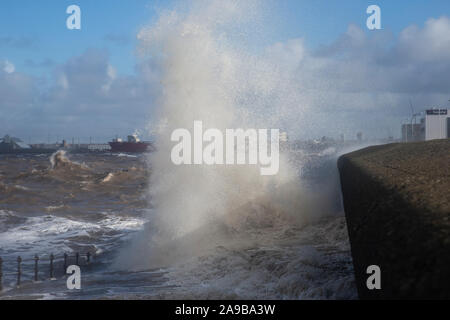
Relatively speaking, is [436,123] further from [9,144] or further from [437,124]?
[9,144]

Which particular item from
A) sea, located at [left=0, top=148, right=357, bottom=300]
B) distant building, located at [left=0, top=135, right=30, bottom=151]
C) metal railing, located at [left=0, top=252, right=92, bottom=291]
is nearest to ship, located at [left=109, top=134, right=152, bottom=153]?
distant building, located at [left=0, top=135, right=30, bottom=151]

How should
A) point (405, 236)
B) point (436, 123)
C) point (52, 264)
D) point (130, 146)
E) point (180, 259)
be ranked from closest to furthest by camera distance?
point (405, 236)
point (52, 264)
point (180, 259)
point (436, 123)
point (130, 146)

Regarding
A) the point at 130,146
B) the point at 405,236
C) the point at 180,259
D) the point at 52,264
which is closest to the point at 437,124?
the point at 180,259

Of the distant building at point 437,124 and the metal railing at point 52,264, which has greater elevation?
the distant building at point 437,124

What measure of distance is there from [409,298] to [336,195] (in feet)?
55.1

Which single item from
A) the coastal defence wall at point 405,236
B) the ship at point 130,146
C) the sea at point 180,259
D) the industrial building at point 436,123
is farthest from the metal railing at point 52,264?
the ship at point 130,146

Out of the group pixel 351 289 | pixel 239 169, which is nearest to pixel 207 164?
pixel 239 169

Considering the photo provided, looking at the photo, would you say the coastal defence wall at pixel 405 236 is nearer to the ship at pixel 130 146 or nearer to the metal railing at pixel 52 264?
the metal railing at pixel 52 264

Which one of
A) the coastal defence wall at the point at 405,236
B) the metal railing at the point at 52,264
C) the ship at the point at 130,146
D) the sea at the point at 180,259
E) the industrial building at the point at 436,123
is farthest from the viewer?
the ship at the point at 130,146

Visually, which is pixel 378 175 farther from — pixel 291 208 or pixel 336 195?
pixel 336 195

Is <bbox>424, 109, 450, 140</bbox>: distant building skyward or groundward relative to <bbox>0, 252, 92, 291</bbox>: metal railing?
skyward

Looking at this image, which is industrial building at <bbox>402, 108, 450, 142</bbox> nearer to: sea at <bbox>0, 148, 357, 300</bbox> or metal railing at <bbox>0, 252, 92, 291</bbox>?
sea at <bbox>0, 148, 357, 300</bbox>

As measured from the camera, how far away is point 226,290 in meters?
7.72

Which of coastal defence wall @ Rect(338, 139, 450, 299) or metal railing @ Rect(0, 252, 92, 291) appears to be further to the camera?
metal railing @ Rect(0, 252, 92, 291)
